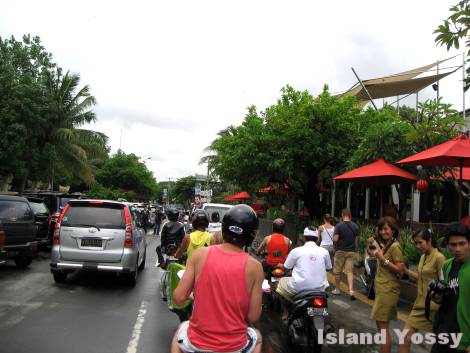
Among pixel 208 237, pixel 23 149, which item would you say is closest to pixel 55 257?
A: pixel 208 237

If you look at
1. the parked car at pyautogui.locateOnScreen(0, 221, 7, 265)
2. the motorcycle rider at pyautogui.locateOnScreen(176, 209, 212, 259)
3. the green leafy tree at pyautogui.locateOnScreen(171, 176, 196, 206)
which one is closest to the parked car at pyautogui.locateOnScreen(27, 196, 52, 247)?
the parked car at pyautogui.locateOnScreen(0, 221, 7, 265)

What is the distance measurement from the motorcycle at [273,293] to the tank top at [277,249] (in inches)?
6.5

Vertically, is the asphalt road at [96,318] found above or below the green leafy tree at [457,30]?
below

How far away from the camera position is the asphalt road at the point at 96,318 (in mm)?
5664

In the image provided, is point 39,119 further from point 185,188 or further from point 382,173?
point 185,188

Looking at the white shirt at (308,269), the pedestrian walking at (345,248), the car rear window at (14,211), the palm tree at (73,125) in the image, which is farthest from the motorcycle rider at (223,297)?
the palm tree at (73,125)

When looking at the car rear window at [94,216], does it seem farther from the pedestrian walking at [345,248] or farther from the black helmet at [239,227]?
the black helmet at [239,227]

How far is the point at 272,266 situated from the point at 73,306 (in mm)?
3268

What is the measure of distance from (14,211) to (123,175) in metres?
44.8

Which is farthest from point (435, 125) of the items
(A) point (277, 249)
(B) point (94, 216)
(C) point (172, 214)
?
(B) point (94, 216)

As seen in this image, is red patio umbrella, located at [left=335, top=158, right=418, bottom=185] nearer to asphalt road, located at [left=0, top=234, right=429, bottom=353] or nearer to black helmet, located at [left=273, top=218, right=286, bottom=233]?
asphalt road, located at [left=0, top=234, right=429, bottom=353]

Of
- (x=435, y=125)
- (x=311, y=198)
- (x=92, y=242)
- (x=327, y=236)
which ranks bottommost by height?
(x=92, y=242)

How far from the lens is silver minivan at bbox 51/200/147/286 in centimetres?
900

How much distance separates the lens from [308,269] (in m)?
5.96
